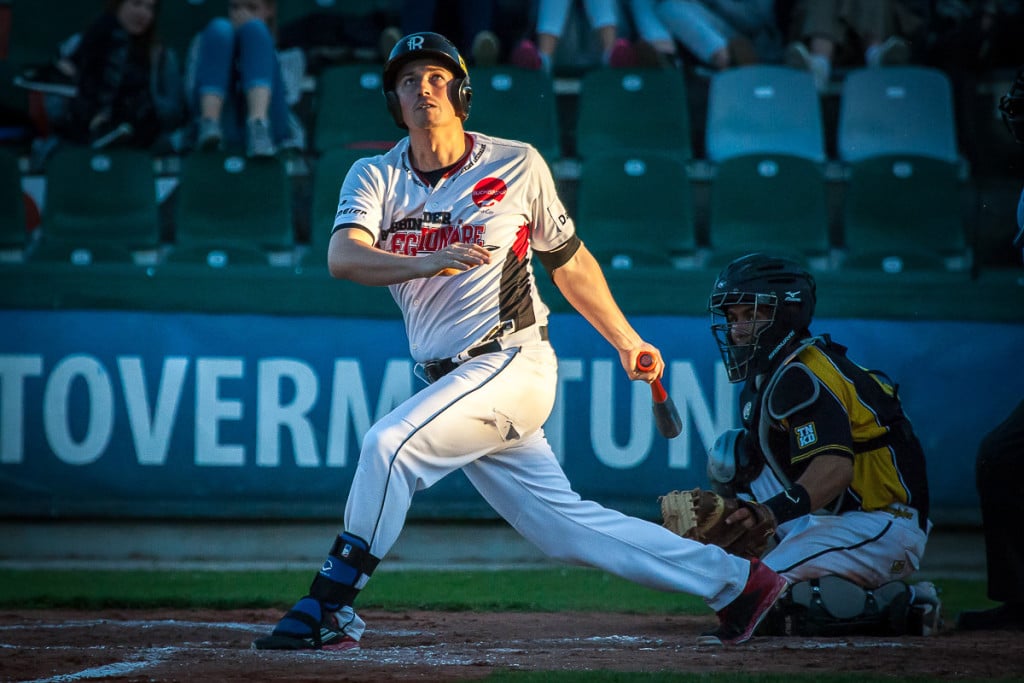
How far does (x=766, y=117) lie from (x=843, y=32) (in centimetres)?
115

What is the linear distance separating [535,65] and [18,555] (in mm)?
4630

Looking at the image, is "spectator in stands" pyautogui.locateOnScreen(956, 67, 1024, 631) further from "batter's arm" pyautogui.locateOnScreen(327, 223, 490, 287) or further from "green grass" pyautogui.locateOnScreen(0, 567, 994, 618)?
"batter's arm" pyautogui.locateOnScreen(327, 223, 490, 287)

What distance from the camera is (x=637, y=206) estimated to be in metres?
8.14

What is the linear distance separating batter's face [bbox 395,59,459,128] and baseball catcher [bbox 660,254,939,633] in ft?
4.32

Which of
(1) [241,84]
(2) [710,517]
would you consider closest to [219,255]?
(1) [241,84]

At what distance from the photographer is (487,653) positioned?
163 inches

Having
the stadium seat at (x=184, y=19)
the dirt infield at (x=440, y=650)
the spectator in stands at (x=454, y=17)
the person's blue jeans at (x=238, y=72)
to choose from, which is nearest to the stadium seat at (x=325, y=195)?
the person's blue jeans at (x=238, y=72)

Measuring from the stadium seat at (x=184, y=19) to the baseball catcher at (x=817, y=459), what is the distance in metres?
6.57

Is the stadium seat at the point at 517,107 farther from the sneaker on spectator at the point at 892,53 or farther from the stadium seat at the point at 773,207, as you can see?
the sneaker on spectator at the point at 892,53

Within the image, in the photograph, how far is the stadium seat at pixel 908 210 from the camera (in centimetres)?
818

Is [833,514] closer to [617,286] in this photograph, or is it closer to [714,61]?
[617,286]

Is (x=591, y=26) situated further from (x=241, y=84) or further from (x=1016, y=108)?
(x=1016, y=108)

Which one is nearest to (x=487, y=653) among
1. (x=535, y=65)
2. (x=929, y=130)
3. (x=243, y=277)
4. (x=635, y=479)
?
(x=635, y=479)

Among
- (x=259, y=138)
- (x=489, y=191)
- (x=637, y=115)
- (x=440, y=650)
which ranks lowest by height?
(x=440, y=650)
